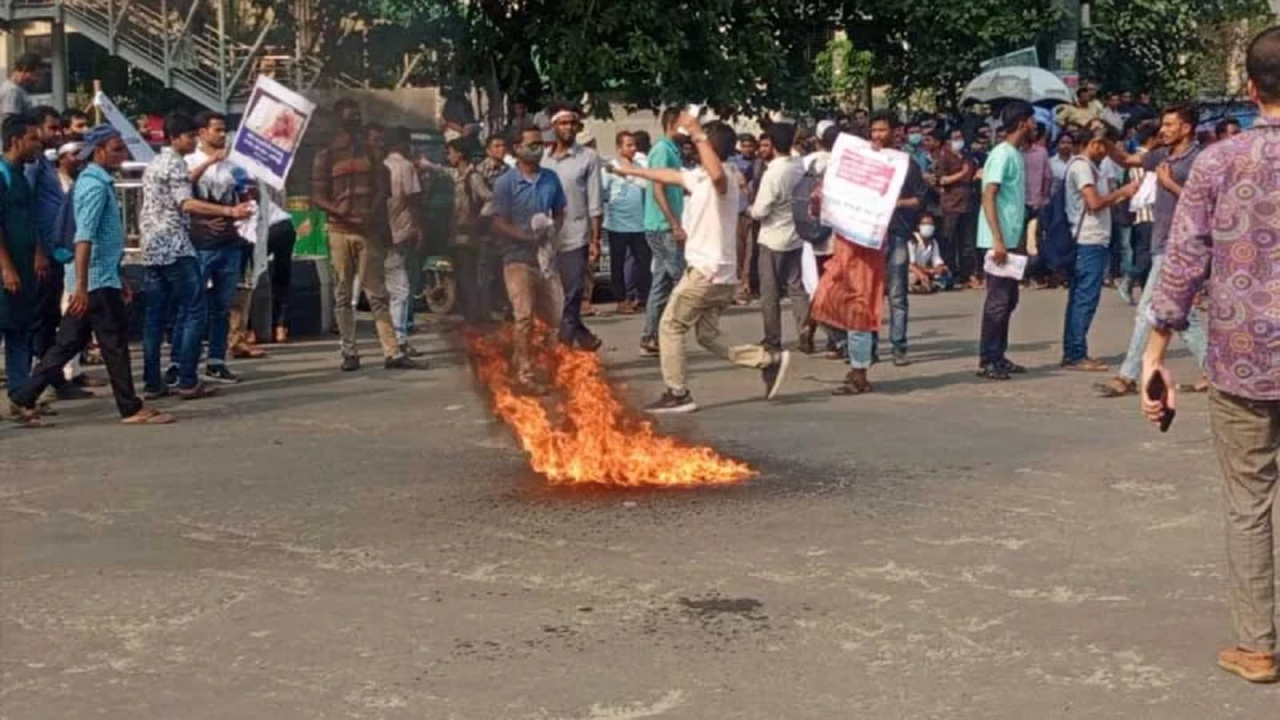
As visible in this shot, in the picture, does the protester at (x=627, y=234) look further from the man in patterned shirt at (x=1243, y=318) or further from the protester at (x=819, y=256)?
the man in patterned shirt at (x=1243, y=318)

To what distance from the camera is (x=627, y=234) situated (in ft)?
55.7

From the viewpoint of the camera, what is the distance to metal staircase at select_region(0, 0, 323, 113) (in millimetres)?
10734

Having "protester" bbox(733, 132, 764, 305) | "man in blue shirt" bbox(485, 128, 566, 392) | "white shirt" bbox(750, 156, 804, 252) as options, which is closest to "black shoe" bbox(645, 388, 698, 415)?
"man in blue shirt" bbox(485, 128, 566, 392)

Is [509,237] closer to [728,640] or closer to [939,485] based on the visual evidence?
[939,485]

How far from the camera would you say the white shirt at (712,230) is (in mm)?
10461

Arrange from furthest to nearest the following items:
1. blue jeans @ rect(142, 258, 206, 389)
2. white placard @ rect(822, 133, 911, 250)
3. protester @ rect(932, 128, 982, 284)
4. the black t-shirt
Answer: protester @ rect(932, 128, 982, 284)
the black t-shirt
blue jeans @ rect(142, 258, 206, 389)
white placard @ rect(822, 133, 911, 250)

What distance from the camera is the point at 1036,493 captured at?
26.4 feet

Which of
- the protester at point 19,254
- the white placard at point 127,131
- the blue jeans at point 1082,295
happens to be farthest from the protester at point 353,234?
the blue jeans at point 1082,295

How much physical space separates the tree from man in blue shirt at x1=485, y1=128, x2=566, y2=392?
19.2 metres

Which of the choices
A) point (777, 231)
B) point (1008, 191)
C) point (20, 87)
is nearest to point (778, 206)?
point (777, 231)

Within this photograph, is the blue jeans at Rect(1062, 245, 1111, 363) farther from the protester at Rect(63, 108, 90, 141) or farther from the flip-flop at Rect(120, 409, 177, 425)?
the protester at Rect(63, 108, 90, 141)

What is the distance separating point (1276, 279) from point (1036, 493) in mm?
3069

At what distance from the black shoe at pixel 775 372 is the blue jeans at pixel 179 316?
11.8 feet

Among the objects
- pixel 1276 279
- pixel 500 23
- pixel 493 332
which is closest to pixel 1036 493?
pixel 1276 279
